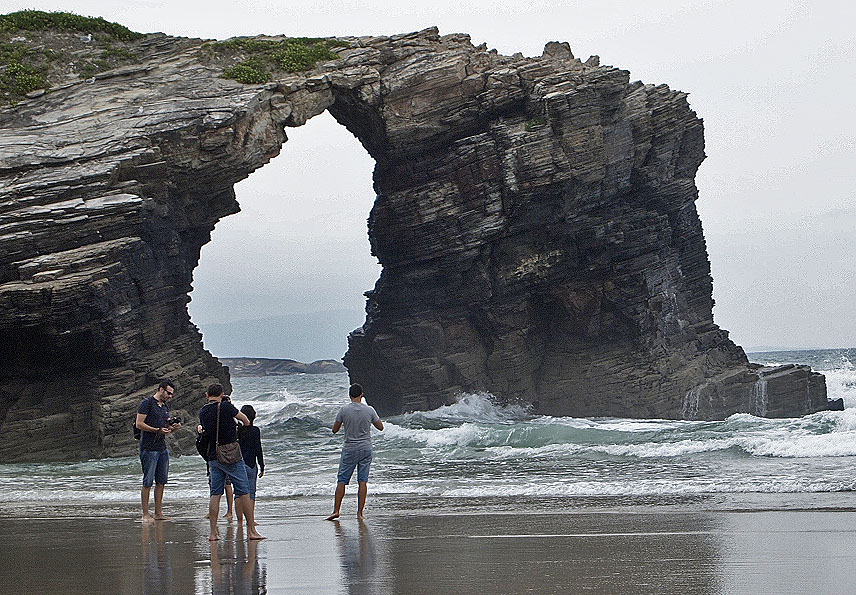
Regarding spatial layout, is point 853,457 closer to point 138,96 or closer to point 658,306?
point 658,306

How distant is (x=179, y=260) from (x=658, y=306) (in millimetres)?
17311

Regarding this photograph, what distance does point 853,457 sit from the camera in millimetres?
19219

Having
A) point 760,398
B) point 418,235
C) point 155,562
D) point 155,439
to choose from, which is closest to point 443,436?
point 418,235

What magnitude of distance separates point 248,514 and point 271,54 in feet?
75.9

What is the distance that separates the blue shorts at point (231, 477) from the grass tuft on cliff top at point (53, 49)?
68.5 feet

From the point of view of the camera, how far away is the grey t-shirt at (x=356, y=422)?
46.3 feet

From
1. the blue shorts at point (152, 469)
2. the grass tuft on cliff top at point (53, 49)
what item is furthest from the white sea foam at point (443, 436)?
the grass tuft on cliff top at point (53, 49)

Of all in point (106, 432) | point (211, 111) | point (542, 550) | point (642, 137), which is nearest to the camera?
point (542, 550)

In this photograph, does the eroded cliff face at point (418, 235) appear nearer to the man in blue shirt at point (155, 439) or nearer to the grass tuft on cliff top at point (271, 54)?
the grass tuft on cliff top at point (271, 54)

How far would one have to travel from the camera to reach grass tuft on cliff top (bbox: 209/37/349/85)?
3078cm

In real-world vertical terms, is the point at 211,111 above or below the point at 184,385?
above

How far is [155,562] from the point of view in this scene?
10156 mm

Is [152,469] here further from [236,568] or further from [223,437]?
[236,568]

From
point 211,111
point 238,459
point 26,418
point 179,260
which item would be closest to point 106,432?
point 26,418
